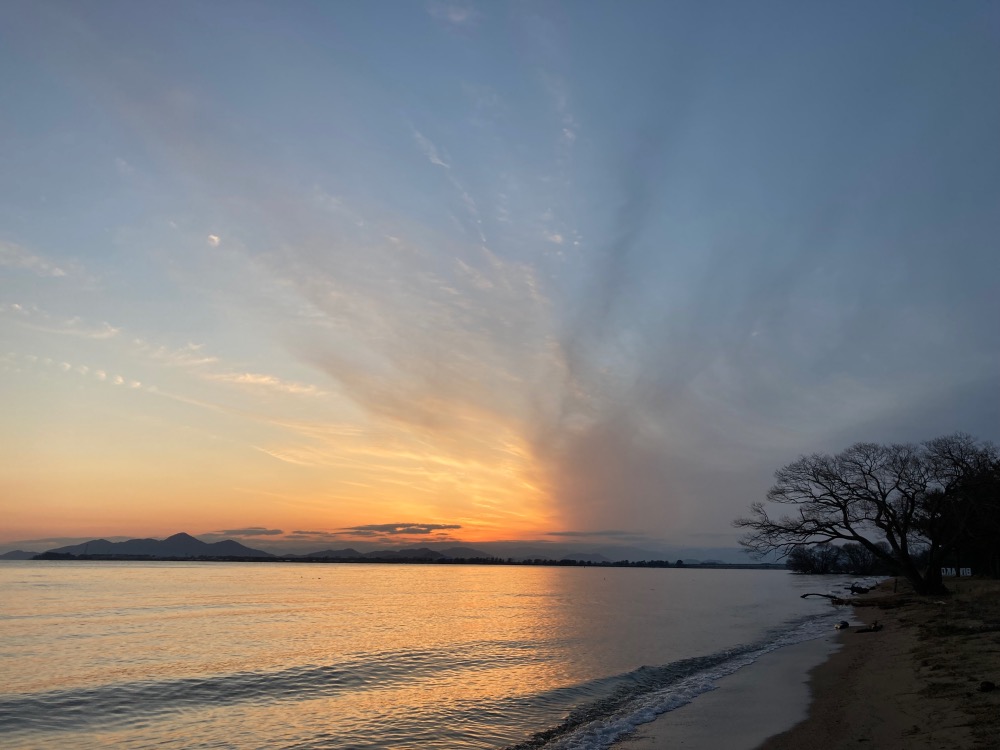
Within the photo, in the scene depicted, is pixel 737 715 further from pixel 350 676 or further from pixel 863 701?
pixel 350 676

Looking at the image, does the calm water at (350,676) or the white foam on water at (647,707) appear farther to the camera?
the calm water at (350,676)

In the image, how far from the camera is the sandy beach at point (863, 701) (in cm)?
1430

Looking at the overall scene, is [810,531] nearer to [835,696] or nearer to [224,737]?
[835,696]

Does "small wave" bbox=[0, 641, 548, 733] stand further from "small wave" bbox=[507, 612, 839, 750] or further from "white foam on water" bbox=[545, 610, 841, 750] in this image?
"white foam on water" bbox=[545, 610, 841, 750]

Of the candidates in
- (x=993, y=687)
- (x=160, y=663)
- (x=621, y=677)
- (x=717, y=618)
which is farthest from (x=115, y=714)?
(x=717, y=618)

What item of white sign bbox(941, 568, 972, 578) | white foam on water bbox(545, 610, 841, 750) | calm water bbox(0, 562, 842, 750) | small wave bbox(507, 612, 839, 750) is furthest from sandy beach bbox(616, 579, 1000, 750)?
white sign bbox(941, 568, 972, 578)

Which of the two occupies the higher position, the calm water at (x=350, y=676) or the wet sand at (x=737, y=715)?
the wet sand at (x=737, y=715)

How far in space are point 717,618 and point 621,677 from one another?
36.1 meters

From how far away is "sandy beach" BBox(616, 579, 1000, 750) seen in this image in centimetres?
1430

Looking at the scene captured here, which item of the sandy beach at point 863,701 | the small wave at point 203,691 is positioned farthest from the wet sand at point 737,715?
the small wave at point 203,691

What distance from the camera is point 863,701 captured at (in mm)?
18609

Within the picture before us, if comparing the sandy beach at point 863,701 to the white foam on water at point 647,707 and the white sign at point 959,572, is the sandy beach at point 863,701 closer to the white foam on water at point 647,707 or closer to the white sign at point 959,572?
the white foam on water at point 647,707

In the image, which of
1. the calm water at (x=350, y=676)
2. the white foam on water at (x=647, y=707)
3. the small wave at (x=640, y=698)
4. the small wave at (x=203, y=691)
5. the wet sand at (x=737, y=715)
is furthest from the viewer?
the small wave at (x=203, y=691)

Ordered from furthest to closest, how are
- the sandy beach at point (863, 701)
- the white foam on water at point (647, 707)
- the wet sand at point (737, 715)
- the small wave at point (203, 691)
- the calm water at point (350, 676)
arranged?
the small wave at point (203, 691)
the calm water at point (350, 676)
the white foam on water at point (647, 707)
the wet sand at point (737, 715)
the sandy beach at point (863, 701)
